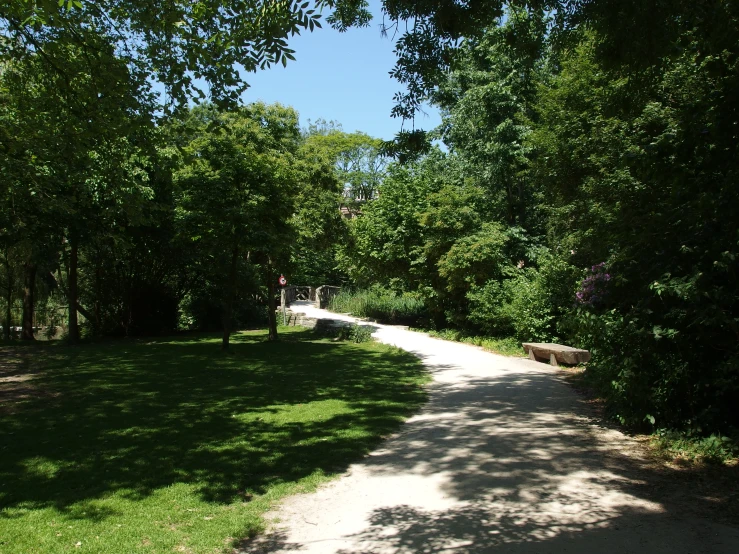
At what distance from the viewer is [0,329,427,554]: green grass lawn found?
4.79 m

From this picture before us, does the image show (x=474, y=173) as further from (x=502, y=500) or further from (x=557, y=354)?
(x=502, y=500)

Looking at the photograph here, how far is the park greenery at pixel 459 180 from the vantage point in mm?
5930

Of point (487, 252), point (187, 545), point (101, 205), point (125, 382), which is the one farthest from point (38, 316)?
point (187, 545)

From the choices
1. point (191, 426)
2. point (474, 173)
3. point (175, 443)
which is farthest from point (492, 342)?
point (175, 443)

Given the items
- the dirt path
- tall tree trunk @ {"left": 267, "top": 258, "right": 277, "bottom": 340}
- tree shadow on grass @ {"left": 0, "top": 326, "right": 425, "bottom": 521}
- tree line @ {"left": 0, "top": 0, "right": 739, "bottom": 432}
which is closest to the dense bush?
tree line @ {"left": 0, "top": 0, "right": 739, "bottom": 432}

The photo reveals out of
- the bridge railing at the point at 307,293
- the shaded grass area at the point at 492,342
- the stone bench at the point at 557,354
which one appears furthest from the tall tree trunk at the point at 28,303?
the bridge railing at the point at 307,293

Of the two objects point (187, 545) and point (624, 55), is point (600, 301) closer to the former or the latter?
point (624, 55)

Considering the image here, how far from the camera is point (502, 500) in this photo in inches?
207

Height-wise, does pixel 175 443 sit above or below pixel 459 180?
below

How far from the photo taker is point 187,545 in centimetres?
443

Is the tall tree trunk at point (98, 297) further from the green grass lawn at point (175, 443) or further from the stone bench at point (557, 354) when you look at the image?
the stone bench at point (557, 354)

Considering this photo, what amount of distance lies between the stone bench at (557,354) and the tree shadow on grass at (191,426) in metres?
3.27

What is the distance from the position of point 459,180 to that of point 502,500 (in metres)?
22.4

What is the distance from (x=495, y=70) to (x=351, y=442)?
19.2 m
